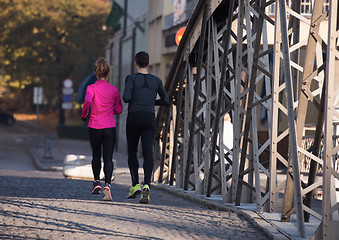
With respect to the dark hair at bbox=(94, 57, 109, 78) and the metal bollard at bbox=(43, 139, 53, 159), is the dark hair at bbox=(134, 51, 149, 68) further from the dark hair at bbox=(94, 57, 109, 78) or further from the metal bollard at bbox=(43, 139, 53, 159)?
the metal bollard at bbox=(43, 139, 53, 159)

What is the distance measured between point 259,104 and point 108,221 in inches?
95.6

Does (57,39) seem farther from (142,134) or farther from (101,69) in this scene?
(142,134)

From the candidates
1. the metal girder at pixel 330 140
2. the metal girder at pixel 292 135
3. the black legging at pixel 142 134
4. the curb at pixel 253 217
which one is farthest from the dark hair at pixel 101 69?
the metal girder at pixel 330 140

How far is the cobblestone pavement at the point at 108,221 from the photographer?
707 cm

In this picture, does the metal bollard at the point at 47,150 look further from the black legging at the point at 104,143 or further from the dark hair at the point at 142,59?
the dark hair at the point at 142,59

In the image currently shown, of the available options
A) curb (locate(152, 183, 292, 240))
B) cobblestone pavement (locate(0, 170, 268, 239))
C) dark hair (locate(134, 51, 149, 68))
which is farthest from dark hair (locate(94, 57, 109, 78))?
curb (locate(152, 183, 292, 240))

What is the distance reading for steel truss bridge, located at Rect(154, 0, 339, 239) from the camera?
262 inches

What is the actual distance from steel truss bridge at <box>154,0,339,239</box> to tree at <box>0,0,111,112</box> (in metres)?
38.8

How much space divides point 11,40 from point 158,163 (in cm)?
3727

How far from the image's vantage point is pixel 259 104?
9391 millimetres

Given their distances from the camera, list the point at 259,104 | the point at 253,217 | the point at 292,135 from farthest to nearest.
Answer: the point at 259,104, the point at 253,217, the point at 292,135

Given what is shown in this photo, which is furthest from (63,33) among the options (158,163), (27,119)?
(158,163)

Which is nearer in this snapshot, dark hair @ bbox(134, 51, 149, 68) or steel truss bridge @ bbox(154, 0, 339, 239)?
steel truss bridge @ bbox(154, 0, 339, 239)

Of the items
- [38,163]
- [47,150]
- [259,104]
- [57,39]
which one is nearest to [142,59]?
[259,104]
